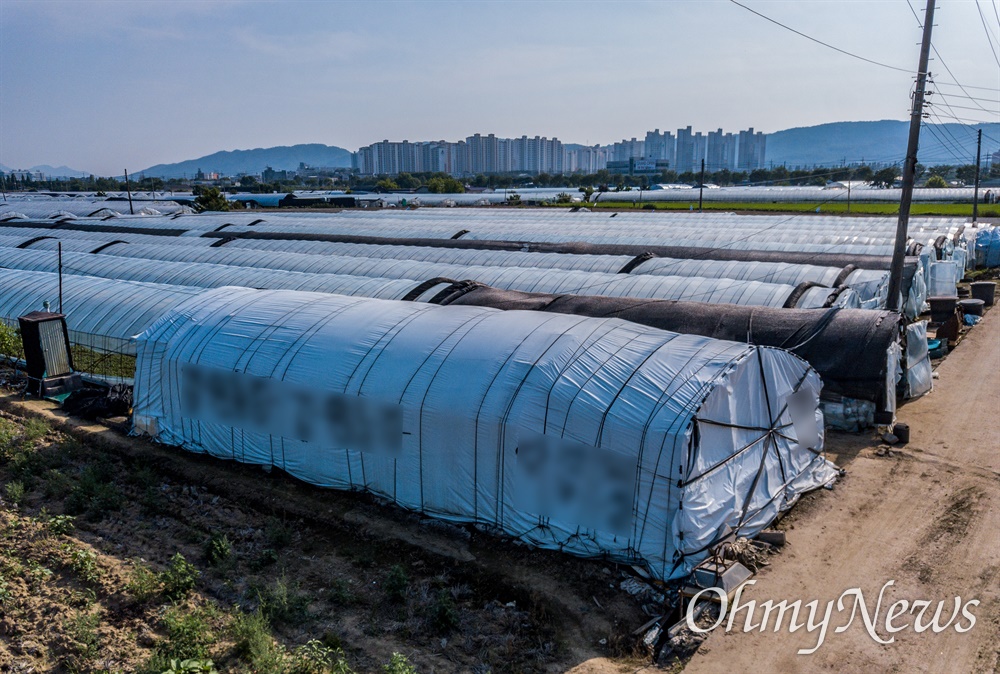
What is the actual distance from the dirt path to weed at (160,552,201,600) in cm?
725

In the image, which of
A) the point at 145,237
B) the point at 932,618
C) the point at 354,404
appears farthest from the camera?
the point at 145,237

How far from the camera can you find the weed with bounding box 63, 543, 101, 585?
1130 cm

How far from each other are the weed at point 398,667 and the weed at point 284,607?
Answer: 1.90 meters

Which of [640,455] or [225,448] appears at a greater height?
[640,455]

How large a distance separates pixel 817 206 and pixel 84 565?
275ft

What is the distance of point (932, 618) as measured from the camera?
10.1 meters

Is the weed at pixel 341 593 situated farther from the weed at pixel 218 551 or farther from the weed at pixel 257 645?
the weed at pixel 218 551

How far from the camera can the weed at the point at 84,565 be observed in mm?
11297

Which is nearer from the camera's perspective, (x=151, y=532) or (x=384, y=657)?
(x=384, y=657)

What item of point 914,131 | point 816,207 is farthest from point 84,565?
point 816,207

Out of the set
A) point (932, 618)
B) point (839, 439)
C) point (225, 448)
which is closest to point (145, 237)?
point (225, 448)

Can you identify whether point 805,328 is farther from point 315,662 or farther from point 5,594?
point 5,594

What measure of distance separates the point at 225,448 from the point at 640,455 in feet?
30.7

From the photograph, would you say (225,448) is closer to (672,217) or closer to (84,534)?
(84,534)
